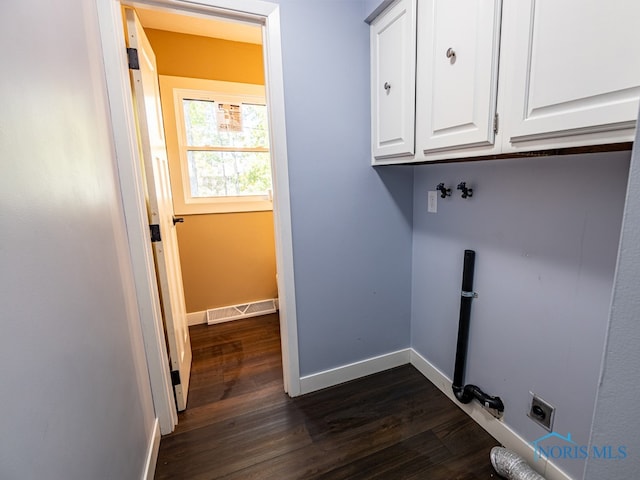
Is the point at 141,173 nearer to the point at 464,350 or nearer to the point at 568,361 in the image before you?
the point at 464,350

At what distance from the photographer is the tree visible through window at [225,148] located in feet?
8.64

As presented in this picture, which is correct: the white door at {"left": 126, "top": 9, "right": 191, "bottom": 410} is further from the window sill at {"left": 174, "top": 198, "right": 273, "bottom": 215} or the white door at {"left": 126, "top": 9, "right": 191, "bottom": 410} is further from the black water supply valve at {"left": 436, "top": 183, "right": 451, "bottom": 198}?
the black water supply valve at {"left": 436, "top": 183, "right": 451, "bottom": 198}

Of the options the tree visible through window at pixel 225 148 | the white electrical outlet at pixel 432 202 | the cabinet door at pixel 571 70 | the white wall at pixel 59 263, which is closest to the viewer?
the white wall at pixel 59 263

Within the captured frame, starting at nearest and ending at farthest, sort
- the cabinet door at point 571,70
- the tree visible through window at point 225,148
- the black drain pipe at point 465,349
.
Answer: the cabinet door at point 571,70 < the black drain pipe at point 465,349 < the tree visible through window at point 225,148

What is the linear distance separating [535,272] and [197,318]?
2.65 meters

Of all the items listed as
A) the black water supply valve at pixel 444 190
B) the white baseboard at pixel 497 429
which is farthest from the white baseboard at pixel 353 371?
the black water supply valve at pixel 444 190

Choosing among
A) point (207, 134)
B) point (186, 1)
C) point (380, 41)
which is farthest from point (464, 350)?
point (207, 134)

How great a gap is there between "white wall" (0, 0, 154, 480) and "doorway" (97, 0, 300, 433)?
0.27 feet

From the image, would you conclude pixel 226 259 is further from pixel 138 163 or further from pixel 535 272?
pixel 535 272

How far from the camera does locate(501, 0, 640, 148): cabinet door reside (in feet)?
2.29

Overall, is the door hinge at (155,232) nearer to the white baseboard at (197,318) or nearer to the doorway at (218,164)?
the doorway at (218,164)

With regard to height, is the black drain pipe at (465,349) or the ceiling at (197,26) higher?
the ceiling at (197,26)

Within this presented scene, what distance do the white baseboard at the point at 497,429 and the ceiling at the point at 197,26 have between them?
2631 millimetres

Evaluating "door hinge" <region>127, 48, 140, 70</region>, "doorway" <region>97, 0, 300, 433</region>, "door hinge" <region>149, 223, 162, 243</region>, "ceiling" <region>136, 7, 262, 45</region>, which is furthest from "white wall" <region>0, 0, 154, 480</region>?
"ceiling" <region>136, 7, 262, 45</region>
